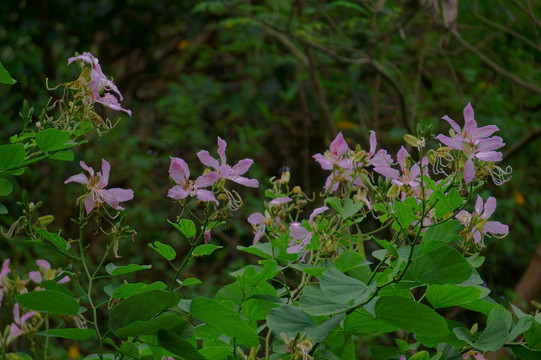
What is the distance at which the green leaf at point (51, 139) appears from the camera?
75 centimetres

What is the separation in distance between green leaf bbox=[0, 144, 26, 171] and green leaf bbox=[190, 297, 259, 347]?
0.79 ft

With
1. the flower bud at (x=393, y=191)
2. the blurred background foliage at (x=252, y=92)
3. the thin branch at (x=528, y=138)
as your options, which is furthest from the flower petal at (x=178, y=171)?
the blurred background foliage at (x=252, y=92)

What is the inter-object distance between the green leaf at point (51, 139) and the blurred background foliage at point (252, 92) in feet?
6.21

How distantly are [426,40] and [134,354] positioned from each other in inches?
89.5

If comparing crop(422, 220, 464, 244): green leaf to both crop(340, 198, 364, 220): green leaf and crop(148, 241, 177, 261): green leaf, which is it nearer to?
crop(340, 198, 364, 220): green leaf

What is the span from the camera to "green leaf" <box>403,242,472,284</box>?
0.66 meters

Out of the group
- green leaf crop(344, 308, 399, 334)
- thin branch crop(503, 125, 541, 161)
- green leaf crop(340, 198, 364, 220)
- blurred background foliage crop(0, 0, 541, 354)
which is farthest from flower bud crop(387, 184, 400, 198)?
blurred background foliage crop(0, 0, 541, 354)

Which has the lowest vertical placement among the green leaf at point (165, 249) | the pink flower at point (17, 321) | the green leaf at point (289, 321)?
the pink flower at point (17, 321)

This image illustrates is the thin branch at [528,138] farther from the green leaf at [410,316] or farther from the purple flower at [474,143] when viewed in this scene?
the green leaf at [410,316]

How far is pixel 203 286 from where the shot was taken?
2768mm

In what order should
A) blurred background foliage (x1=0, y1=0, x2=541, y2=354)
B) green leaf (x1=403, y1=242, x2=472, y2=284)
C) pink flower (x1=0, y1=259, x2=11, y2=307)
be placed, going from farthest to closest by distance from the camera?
blurred background foliage (x1=0, y1=0, x2=541, y2=354)
pink flower (x1=0, y1=259, x2=11, y2=307)
green leaf (x1=403, y1=242, x2=472, y2=284)

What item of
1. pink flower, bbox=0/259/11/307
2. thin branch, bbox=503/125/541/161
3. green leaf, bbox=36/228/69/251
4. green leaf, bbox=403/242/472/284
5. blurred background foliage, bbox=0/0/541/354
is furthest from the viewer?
blurred background foliage, bbox=0/0/541/354

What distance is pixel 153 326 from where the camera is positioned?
→ 2.26 feet

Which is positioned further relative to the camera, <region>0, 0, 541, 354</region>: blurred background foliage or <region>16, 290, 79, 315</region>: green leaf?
<region>0, 0, 541, 354</region>: blurred background foliage
